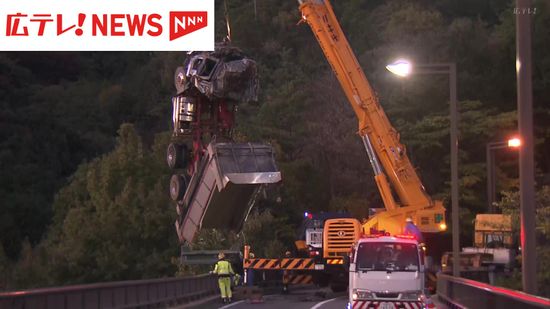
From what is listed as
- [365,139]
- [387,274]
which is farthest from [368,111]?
[387,274]

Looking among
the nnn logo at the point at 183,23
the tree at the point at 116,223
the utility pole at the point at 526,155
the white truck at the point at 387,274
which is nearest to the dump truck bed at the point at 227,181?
the white truck at the point at 387,274

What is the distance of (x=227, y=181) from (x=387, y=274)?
207 inches

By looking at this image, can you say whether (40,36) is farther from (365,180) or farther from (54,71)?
(54,71)

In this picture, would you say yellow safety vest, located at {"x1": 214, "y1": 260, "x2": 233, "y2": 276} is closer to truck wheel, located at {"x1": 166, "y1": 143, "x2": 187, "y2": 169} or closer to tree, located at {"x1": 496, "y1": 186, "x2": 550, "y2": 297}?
truck wheel, located at {"x1": 166, "y1": 143, "x2": 187, "y2": 169}

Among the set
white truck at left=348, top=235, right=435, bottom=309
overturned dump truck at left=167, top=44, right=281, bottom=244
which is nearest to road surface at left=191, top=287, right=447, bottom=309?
overturned dump truck at left=167, top=44, right=281, bottom=244

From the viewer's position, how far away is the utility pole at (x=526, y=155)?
15.1 metres

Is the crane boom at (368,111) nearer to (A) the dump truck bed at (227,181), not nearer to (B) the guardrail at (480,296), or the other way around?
(B) the guardrail at (480,296)

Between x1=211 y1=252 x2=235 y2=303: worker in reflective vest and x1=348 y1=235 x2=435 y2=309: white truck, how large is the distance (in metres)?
8.15

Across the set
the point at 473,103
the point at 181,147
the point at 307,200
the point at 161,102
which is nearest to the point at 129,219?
the point at 307,200

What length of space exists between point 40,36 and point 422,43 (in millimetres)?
43086

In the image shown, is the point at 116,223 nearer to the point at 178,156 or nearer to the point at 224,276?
the point at 224,276

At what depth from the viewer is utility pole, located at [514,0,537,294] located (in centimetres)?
1510

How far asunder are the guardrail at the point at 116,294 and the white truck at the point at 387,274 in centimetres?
553

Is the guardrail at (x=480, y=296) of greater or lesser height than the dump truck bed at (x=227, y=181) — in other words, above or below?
below
